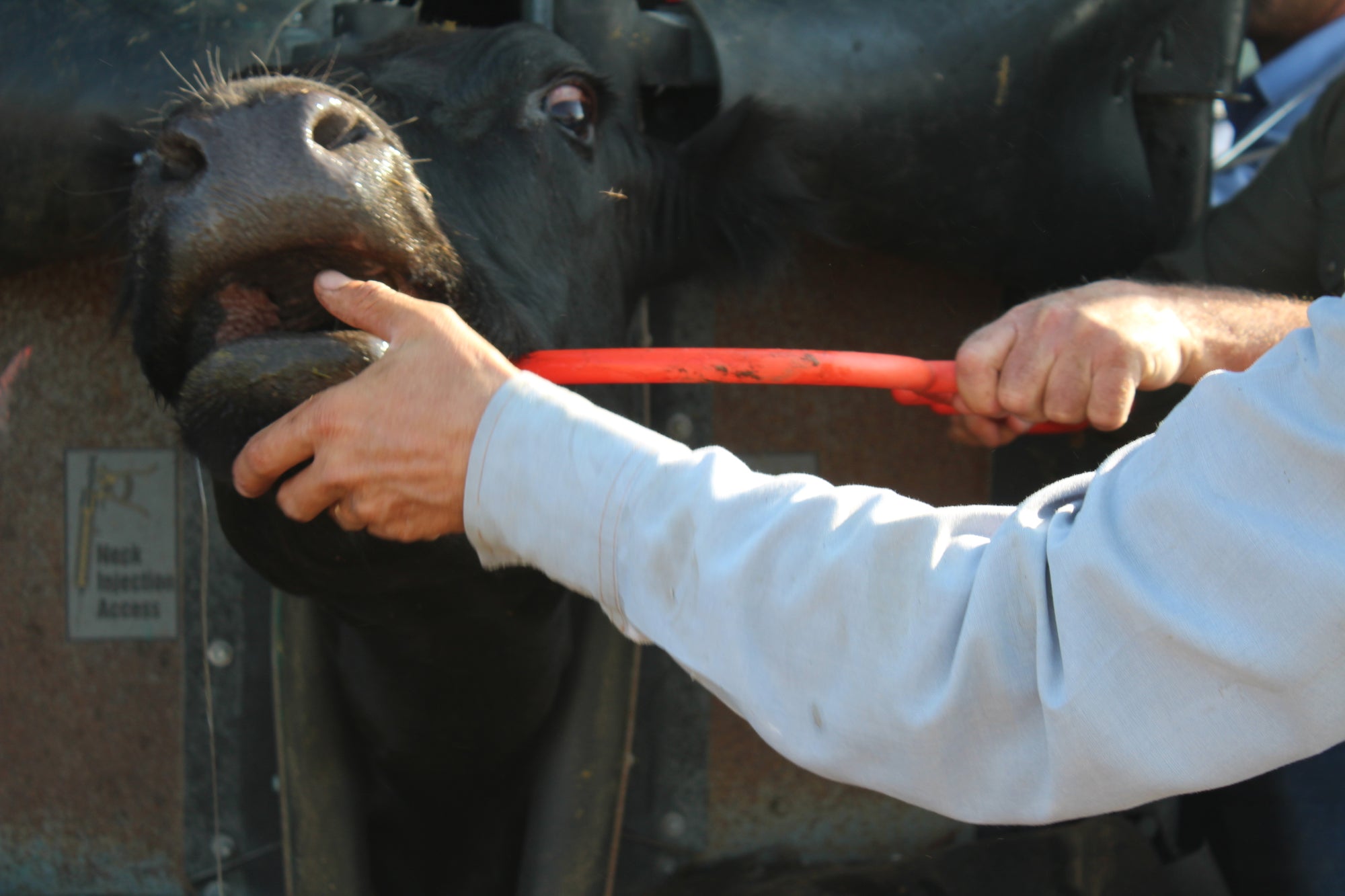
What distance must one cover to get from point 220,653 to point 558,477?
162cm

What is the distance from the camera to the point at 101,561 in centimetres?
239

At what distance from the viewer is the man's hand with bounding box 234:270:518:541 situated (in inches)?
43.5

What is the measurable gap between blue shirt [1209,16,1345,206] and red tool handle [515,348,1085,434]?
1696mm

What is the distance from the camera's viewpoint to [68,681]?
239cm

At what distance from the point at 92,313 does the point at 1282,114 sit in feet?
9.57

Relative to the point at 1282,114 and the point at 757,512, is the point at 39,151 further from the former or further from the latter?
the point at 1282,114

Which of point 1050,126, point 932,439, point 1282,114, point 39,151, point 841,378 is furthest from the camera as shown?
point 1282,114

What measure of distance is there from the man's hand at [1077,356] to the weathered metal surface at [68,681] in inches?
68.7

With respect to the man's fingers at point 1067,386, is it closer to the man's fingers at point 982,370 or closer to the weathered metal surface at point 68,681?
the man's fingers at point 982,370

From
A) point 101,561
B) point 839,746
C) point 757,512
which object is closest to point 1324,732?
point 839,746

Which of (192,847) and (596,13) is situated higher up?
(596,13)

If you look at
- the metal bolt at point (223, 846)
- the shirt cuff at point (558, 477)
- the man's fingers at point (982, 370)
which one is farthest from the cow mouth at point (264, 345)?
the metal bolt at point (223, 846)

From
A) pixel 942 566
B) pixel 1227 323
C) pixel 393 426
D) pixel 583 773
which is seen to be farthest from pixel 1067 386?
pixel 583 773

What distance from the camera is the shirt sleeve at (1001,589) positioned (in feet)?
2.77
